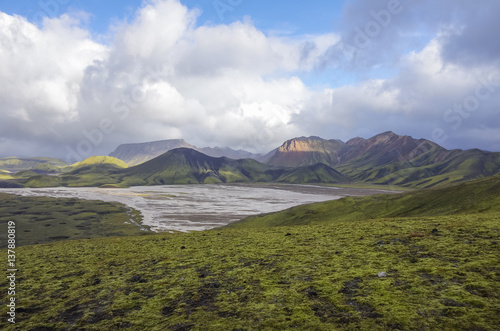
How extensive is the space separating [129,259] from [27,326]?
12.0m

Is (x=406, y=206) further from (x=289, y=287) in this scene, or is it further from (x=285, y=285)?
(x=289, y=287)

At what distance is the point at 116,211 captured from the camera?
138 metres

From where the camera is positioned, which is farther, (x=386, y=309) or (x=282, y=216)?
(x=282, y=216)

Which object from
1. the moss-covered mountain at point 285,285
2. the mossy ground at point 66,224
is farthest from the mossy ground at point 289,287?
the mossy ground at point 66,224

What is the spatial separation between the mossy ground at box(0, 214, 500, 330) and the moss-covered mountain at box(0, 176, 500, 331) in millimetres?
54

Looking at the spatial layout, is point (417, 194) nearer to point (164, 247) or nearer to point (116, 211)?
point (164, 247)

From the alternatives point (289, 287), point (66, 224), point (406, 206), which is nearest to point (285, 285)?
point (289, 287)

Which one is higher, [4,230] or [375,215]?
[375,215]

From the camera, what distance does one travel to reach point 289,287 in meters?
13.7

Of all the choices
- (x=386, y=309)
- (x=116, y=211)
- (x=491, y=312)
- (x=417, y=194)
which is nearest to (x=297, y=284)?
(x=386, y=309)

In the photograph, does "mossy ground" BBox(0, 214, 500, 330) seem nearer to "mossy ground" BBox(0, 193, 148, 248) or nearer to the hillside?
the hillside

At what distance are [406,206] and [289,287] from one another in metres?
62.9

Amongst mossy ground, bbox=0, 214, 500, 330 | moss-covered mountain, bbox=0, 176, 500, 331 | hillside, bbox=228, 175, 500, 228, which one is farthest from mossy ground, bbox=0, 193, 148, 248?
mossy ground, bbox=0, 214, 500, 330

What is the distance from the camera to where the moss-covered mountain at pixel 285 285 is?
10.2m
